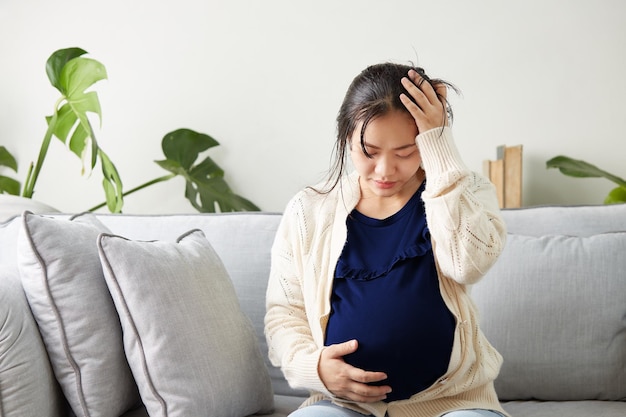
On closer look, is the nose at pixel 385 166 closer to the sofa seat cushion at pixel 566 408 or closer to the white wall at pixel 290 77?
the sofa seat cushion at pixel 566 408

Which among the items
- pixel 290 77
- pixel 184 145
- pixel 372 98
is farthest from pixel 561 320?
pixel 184 145

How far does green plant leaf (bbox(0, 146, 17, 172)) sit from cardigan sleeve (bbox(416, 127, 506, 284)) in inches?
82.1

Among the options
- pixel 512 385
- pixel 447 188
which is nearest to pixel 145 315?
pixel 447 188

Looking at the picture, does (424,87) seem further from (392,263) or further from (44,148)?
(44,148)

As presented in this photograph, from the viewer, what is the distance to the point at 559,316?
1.76m

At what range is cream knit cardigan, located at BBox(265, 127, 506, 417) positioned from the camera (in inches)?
53.1

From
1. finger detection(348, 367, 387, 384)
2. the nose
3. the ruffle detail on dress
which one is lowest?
finger detection(348, 367, 387, 384)

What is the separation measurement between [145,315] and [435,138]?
0.63 metres

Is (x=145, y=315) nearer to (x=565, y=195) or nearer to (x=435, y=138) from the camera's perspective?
(x=435, y=138)

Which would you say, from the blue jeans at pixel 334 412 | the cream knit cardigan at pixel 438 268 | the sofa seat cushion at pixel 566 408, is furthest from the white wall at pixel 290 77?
the blue jeans at pixel 334 412

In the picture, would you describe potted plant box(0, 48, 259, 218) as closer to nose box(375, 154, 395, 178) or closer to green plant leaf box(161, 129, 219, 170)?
green plant leaf box(161, 129, 219, 170)

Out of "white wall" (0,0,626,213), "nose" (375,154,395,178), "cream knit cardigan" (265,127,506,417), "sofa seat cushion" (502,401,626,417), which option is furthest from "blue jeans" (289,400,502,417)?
"white wall" (0,0,626,213)

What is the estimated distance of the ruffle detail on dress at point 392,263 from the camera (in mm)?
1394

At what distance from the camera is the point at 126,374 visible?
5.00 feet
